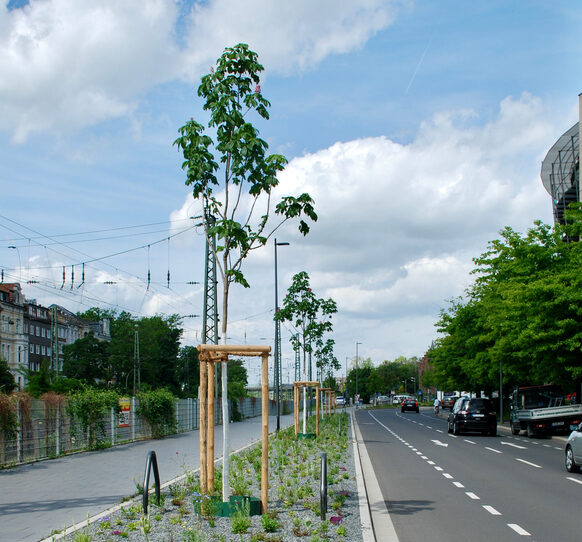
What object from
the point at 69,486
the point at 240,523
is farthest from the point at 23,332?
the point at 240,523

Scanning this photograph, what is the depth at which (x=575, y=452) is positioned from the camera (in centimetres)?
1659

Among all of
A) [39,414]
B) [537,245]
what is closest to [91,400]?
[39,414]

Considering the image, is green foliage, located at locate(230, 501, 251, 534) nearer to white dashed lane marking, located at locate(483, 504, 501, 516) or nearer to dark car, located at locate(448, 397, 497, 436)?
white dashed lane marking, located at locate(483, 504, 501, 516)

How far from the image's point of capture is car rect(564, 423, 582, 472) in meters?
16.4

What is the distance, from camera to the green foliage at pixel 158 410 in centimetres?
2730

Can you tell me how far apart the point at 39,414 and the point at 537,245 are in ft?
84.7

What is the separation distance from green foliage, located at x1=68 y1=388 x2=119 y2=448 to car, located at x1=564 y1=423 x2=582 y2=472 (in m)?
12.9

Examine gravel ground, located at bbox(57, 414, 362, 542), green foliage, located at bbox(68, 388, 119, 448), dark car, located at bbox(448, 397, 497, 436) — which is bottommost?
dark car, located at bbox(448, 397, 497, 436)

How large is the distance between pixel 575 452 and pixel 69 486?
35.6 feet

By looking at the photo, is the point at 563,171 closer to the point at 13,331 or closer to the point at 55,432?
the point at 55,432

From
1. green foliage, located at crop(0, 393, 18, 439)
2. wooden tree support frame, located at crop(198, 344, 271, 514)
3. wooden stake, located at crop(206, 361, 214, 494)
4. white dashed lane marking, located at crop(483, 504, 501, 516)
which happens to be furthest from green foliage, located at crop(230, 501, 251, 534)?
green foliage, located at crop(0, 393, 18, 439)

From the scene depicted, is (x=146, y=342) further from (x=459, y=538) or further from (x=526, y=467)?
(x=459, y=538)

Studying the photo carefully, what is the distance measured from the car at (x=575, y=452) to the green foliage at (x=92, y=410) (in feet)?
42.2

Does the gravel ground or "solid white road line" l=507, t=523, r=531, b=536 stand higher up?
the gravel ground
